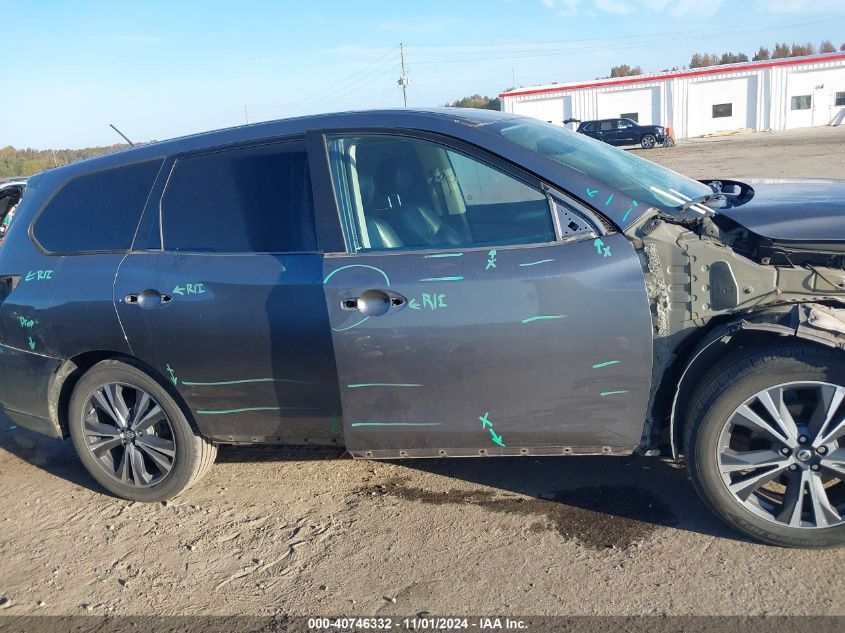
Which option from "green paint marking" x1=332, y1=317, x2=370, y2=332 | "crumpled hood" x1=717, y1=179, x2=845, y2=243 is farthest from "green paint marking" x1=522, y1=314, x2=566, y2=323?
"crumpled hood" x1=717, y1=179, x2=845, y2=243

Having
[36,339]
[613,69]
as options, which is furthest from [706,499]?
[613,69]

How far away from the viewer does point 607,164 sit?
11.7ft

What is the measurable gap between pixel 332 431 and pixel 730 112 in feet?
171

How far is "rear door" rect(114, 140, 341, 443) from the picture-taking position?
3418mm

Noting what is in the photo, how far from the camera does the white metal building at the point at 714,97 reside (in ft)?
153

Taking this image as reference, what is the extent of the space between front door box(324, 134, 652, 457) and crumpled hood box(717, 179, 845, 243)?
22.3 inches

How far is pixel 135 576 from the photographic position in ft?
11.0

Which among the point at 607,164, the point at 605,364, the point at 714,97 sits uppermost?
the point at 714,97

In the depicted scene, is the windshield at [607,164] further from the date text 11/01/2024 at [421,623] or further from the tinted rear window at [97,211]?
the tinted rear window at [97,211]

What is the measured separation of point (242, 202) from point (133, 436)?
1458 millimetres

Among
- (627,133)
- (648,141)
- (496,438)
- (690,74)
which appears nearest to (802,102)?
(690,74)

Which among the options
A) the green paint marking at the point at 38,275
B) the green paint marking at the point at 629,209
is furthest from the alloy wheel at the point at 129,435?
the green paint marking at the point at 629,209

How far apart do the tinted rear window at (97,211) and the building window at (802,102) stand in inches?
2041

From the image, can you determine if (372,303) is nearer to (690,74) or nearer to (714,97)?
(690,74)
